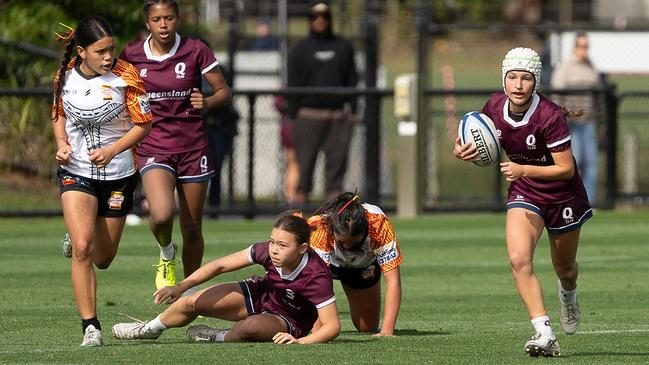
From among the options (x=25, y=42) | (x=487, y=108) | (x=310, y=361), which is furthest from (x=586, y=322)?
(x=25, y=42)

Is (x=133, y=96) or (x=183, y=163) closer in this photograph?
(x=133, y=96)

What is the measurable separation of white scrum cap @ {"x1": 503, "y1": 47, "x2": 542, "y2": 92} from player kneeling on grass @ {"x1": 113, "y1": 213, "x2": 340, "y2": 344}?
1427 millimetres

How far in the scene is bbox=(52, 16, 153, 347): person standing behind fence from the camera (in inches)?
335

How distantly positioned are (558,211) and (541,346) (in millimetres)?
918

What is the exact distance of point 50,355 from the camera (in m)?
8.20

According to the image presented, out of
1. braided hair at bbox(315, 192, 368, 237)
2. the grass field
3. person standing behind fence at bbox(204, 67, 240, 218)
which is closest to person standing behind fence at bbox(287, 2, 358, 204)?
person standing behind fence at bbox(204, 67, 240, 218)

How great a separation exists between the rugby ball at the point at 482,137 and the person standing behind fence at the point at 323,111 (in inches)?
362

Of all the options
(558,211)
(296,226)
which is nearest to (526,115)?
(558,211)

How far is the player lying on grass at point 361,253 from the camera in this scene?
356 inches

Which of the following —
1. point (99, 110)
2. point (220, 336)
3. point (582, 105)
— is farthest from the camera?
point (582, 105)

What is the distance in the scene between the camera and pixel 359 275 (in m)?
9.75

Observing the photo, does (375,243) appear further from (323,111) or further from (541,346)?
(323,111)

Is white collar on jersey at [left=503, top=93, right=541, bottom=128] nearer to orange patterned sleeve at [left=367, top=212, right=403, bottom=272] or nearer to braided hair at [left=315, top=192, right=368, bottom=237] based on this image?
braided hair at [left=315, top=192, right=368, bottom=237]

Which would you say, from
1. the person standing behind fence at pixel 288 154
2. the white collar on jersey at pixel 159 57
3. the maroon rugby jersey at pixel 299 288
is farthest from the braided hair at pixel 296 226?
the person standing behind fence at pixel 288 154
